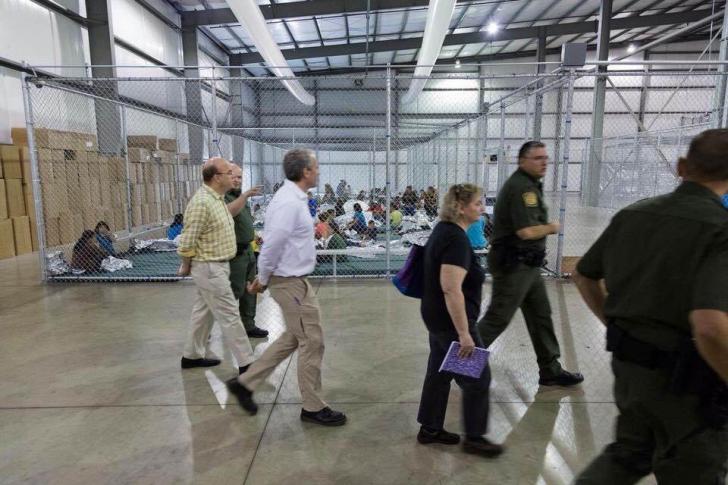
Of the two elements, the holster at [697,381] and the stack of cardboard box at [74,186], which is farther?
the stack of cardboard box at [74,186]

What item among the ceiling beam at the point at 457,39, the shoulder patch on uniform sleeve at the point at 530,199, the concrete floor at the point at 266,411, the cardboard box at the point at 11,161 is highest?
the ceiling beam at the point at 457,39

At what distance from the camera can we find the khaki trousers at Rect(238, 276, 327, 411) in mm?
2883

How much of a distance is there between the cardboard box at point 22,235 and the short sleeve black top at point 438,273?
9654mm

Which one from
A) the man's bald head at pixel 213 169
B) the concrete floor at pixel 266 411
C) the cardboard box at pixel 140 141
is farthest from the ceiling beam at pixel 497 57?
the man's bald head at pixel 213 169

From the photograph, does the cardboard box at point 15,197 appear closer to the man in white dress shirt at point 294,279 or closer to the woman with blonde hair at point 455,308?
the man in white dress shirt at point 294,279

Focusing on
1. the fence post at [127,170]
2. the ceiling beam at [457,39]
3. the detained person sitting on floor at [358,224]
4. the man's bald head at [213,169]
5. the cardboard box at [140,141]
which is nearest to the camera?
the man's bald head at [213,169]

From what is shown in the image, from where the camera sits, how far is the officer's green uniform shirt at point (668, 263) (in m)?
1.38

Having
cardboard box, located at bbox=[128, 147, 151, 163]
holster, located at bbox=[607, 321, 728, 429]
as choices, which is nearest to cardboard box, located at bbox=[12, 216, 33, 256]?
cardboard box, located at bbox=[128, 147, 151, 163]

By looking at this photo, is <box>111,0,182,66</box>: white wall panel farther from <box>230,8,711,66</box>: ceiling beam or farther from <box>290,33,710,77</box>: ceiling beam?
<box>290,33,710,77</box>: ceiling beam

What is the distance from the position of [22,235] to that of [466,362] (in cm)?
1004

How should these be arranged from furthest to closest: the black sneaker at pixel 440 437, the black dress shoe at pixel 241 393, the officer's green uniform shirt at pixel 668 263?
the black dress shoe at pixel 241 393
the black sneaker at pixel 440 437
the officer's green uniform shirt at pixel 668 263

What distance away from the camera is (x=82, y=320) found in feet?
17.4

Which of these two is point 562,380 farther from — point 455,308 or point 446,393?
point 455,308

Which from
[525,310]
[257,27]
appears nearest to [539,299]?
[525,310]
